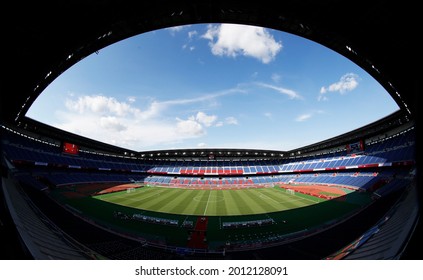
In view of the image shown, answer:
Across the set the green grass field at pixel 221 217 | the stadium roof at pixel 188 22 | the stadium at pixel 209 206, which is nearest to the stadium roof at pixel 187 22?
the stadium roof at pixel 188 22

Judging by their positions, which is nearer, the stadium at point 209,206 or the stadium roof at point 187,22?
the stadium at point 209,206

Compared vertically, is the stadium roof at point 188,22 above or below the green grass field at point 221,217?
above

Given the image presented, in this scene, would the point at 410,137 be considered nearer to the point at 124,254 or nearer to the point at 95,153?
the point at 124,254

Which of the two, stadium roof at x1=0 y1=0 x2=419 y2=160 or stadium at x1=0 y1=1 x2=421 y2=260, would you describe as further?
stadium roof at x1=0 y1=0 x2=419 y2=160

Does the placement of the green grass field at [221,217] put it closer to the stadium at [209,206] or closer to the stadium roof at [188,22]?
the stadium at [209,206]

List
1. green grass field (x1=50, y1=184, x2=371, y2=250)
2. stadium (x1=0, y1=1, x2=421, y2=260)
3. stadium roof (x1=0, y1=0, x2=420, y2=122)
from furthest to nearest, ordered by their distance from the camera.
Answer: green grass field (x1=50, y1=184, x2=371, y2=250) < stadium roof (x1=0, y1=0, x2=420, y2=122) < stadium (x1=0, y1=1, x2=421, y2=260)

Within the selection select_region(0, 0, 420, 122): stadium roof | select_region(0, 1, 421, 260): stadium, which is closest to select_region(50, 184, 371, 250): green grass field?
select_region(0, 1, 421, 260): stadium

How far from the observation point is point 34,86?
57.1ft

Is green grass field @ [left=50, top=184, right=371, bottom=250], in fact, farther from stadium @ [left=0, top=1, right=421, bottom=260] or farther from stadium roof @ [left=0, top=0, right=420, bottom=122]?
stadium roof @ [left=0, top=0, right=420, bottom=122]

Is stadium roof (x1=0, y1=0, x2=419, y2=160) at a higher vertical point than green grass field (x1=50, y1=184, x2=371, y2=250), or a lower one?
higher

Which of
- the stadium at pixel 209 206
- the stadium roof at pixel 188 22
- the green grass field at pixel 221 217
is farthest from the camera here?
the green grass field at pixel 221 217

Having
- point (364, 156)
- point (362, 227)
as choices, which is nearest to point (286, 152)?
point (364, 156)

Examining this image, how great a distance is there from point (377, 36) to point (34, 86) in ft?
108

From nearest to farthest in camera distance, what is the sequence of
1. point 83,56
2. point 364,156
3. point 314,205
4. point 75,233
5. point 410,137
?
point 75,233
point 83,56
point 314,205
point 410,137
point 364,156
